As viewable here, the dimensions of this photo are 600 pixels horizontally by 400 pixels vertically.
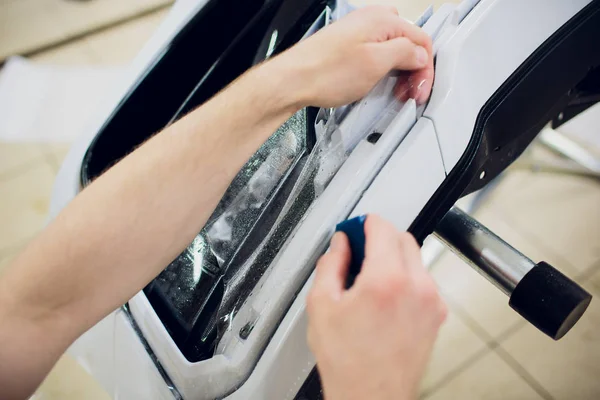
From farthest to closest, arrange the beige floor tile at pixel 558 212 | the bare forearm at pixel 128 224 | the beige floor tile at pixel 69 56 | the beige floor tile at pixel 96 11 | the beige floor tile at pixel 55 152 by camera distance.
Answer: the beige floor tile at pixel 96 11, the beige floor tile at pixel 69 56, the beige floor tile at pixel 55 152, the beige floor tile at pixel 558 212, the bare forearm at pixel 128 224

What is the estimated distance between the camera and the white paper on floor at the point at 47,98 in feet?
6.07

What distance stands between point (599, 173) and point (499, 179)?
12.4 inches

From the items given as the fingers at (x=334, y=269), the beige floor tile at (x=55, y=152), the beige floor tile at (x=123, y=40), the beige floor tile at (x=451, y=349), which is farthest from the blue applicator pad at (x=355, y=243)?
the beige floor tile at (x=123, y=40)

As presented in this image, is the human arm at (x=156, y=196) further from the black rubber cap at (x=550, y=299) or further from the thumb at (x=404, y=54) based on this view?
the black rubber cap at (x=550, y=299)

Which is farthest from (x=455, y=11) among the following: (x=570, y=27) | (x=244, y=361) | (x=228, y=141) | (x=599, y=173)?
(x=599, y=173)

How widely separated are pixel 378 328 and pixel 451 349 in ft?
2.95

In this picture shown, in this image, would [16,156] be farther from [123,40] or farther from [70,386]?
[70,386]

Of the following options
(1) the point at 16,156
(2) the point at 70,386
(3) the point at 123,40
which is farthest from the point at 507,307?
(3) the point at 123,40

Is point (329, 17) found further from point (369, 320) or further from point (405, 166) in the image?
point (369, 320)

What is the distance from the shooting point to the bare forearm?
0.59 meters

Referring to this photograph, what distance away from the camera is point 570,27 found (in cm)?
77

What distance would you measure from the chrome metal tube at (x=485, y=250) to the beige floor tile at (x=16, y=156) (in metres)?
1.56

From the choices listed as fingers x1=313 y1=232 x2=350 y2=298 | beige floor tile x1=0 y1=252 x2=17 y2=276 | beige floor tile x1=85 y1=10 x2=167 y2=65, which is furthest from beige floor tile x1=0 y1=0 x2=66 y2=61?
fingers x1=313 y1=232 x2=350 y2=298

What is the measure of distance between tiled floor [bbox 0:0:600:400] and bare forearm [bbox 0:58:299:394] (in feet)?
2.59
